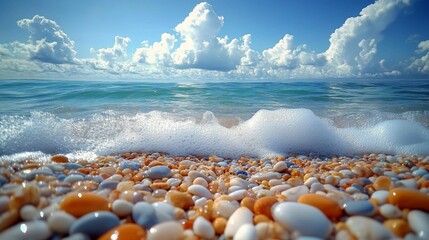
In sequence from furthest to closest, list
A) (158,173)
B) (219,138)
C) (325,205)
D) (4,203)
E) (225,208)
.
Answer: (219,138) → (158,173) → (225,208) → (325,205) → (4,203)

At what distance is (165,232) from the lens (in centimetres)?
108

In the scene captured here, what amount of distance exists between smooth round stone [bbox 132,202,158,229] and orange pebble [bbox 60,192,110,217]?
15 centimetres

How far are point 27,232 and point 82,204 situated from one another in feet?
0.76

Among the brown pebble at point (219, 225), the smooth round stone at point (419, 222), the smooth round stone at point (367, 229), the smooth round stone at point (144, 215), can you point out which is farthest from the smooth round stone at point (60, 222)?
the smooth round stone at point (419, 222)

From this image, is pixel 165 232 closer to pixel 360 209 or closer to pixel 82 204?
pixel 82 204

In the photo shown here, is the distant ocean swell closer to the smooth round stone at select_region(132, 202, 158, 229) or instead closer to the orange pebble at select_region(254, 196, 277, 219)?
the orange pebble at select_region(254, 196, 277, 219)

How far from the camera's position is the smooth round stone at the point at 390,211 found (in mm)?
1212

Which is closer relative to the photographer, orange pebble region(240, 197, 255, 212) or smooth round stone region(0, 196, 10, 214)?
smooth round stone region(0, 196, 10, 214)

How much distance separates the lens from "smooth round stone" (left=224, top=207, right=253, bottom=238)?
1.15 metres

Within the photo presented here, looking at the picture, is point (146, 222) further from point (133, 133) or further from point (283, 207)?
point (133, 133)

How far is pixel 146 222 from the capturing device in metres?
1.18

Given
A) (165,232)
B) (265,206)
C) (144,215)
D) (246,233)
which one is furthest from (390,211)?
(144,215)

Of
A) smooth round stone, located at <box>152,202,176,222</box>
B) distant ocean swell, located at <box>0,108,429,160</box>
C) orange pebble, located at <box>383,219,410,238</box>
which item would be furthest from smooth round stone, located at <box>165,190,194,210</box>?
distant ocean swell, located at <box>0,108,429,160</box>

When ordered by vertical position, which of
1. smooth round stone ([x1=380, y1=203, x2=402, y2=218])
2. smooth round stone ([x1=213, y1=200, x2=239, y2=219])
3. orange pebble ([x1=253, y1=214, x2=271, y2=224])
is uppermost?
smooth round stone ([x1=380, y1=203, x2=402, y2=218])
